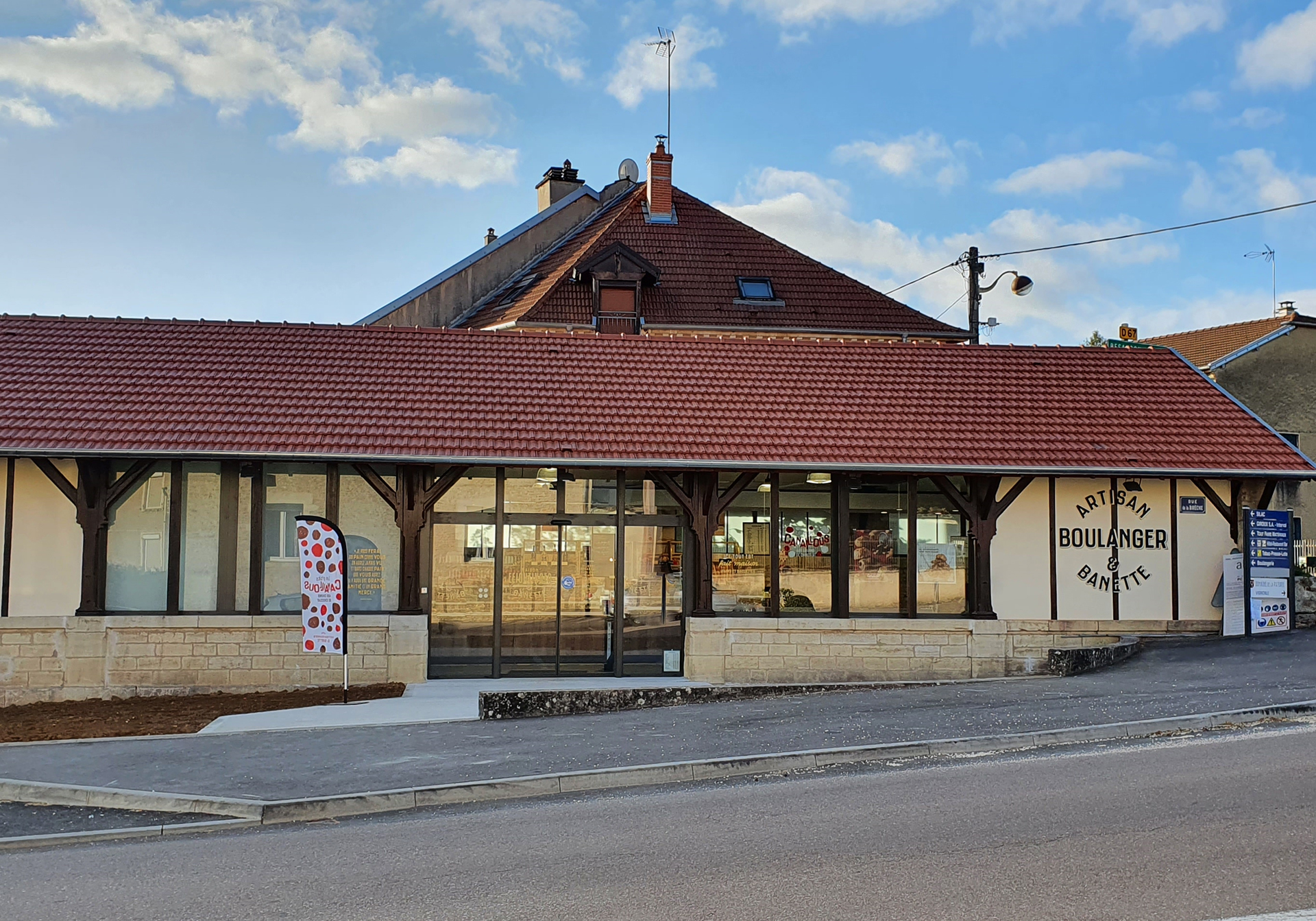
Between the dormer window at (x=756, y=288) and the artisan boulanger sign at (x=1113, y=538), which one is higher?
the dormer window at (x=756, y=288)

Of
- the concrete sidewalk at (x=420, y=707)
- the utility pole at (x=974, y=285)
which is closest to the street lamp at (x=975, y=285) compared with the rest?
the utility pole at (x=974, y=285)

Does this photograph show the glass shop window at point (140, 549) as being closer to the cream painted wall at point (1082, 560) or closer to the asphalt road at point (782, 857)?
the asphalt road at point (782, 857)

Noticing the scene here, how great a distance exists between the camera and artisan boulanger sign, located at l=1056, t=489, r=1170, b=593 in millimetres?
16391

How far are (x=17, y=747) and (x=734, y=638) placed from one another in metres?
8.83

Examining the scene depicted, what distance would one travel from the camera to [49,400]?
50.7 feet

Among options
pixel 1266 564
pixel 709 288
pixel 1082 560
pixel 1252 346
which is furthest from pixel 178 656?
pixel 1252 346

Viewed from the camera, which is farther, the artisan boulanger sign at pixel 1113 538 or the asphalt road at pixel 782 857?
the artisan boulanger sign at pixel 1113 538

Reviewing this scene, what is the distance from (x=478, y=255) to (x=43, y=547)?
17.9 m

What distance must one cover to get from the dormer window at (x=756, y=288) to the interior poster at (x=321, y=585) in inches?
647

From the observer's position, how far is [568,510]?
52.6ft

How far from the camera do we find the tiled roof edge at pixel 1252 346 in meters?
27.8

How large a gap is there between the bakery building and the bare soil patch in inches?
13.8

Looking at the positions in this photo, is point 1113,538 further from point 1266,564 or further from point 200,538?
point 200,538

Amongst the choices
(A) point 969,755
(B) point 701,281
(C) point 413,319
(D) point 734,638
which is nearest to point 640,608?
(D) point 734,638
